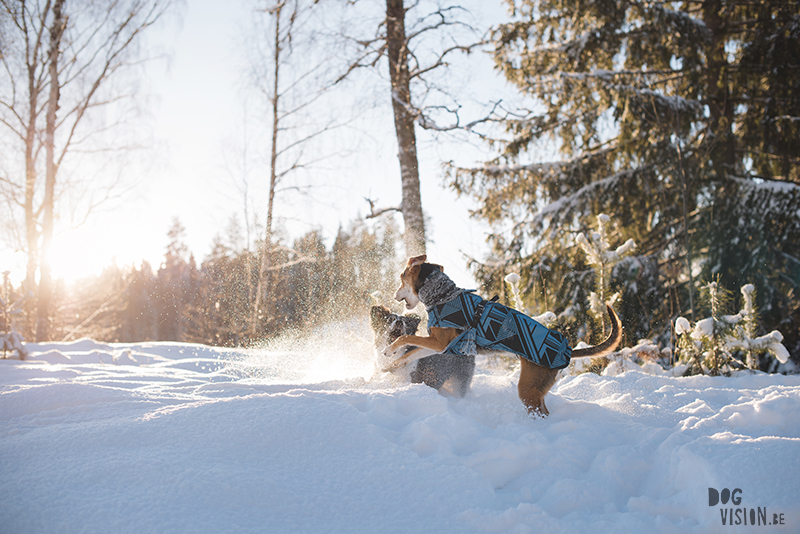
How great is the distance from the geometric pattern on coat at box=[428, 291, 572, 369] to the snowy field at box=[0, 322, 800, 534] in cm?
35

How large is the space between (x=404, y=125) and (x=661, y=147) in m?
4.38

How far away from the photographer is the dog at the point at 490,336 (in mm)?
2598

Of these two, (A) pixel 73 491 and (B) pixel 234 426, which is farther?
(B) pixel 234 426

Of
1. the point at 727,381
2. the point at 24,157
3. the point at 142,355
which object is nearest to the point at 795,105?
the point at 727,381

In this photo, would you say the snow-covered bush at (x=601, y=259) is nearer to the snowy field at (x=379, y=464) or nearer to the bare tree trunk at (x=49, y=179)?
the snowy field at (x=379, y=464)

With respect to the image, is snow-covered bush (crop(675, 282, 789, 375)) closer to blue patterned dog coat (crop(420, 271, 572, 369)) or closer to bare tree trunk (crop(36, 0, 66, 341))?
blue patterned dog coat (crop(420, 271, 572, 369))

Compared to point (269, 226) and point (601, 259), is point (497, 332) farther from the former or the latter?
point (269, 226)

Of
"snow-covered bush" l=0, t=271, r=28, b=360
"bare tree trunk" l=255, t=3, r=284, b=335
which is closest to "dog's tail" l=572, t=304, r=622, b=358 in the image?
"snow-covered bush" l=0, t=271, r=28, b=360

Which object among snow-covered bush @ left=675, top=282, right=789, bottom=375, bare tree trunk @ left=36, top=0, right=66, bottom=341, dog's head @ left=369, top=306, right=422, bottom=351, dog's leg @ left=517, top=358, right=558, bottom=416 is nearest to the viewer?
dog's leg @ left=517, top=358, right=558, bottom=416

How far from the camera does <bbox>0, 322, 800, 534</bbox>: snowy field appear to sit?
1.39 meters

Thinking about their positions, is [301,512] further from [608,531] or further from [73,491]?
[608,531]

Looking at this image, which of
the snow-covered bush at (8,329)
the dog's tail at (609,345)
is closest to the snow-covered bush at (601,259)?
the dog's tail at (609,345)

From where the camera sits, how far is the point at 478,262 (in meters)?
7.86

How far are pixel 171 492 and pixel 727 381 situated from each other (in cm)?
400
